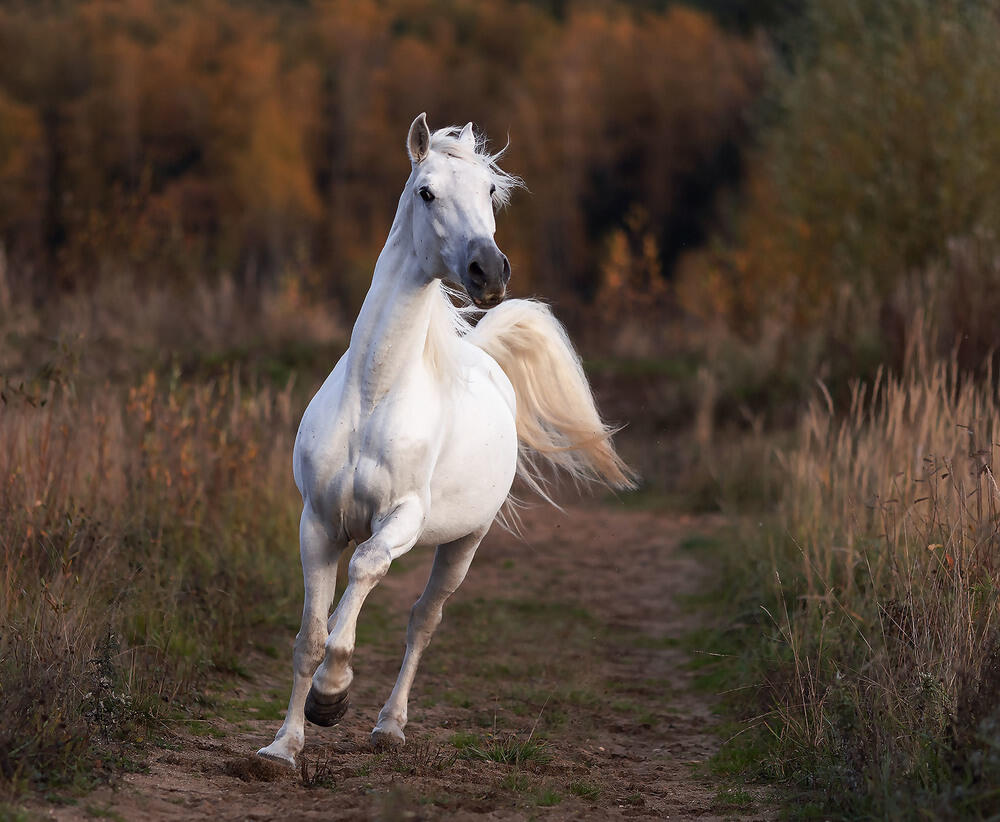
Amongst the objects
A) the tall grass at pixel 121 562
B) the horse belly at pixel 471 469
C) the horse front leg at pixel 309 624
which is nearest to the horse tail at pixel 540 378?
the horse belly at pixel 471 469

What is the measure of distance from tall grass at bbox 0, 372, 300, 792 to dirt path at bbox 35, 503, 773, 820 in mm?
212

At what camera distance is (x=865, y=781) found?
376cm

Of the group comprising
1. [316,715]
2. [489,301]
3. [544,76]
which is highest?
[544,76]

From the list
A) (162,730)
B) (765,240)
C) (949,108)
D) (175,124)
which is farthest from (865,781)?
(175,124)

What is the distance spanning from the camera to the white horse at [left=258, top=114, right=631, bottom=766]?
159 inches

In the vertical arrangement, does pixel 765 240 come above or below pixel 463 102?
below

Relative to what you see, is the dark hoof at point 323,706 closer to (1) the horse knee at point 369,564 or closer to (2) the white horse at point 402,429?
(2) the white horse at point 402,429

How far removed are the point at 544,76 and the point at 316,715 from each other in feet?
85.8

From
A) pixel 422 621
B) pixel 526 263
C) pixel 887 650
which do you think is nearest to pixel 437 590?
pixel 422 621

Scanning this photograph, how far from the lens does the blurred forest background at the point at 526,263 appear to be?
540 centimetres

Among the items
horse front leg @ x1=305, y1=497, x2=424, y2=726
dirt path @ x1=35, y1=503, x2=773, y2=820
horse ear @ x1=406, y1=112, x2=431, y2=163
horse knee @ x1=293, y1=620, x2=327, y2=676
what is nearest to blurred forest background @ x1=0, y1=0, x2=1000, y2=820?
dirt path @ x1=35, y1=503, x2=773, y2=820

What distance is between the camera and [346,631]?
13.1 feet

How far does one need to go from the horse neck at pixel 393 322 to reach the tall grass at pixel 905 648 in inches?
70.1

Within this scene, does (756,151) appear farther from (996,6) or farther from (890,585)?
(890,585)
